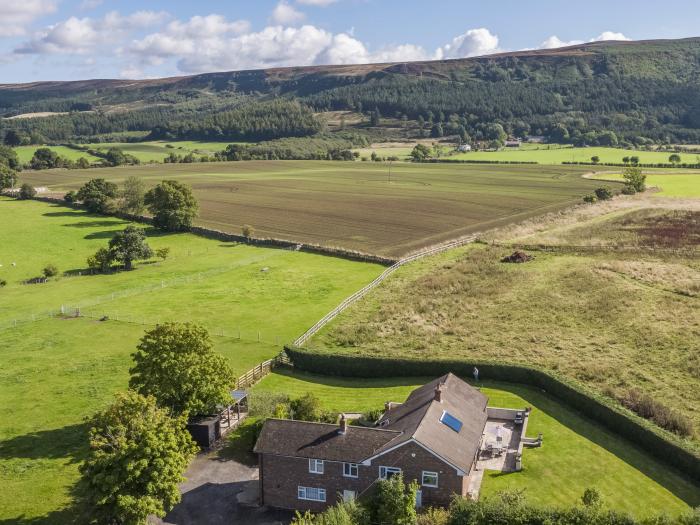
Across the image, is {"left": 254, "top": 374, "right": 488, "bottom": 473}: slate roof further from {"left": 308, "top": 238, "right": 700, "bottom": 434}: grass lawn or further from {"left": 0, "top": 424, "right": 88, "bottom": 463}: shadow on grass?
{"left": 308, "top": 238, "right": 700, "bottom": 434}: grass lawn

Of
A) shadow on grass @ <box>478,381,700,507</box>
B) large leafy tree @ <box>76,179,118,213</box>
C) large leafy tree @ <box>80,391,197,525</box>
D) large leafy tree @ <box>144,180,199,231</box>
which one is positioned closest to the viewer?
large leafy tree @ <box>80,391,197,525</box>

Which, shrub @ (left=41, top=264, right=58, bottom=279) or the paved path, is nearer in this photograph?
the paved path

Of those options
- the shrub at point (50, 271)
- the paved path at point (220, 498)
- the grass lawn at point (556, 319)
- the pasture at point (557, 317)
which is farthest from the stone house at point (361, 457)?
the shrub at point (50, 271)

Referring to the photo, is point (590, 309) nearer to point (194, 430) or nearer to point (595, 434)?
point (595, 434)

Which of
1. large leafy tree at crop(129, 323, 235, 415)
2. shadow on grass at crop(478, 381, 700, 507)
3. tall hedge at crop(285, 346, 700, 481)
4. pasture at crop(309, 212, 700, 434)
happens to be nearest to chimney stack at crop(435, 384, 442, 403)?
shadow on grass at crop(478, 381, 700, 507)

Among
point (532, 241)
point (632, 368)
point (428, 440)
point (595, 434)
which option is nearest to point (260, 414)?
point (428, 440)

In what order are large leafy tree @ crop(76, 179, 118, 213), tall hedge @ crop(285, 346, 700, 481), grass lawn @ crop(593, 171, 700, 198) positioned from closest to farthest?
tall hedge @ crop(285, 346, 700, 481), large leafy tree @ crop(76, 179, 118, 213), grass lawn @ crop(593, 171, 700, 198)

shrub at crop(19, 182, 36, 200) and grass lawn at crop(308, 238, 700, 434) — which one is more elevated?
shrub at crop(19, 182, 36, 200)

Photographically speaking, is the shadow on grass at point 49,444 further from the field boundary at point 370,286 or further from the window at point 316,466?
the field boundary at point 370,286
